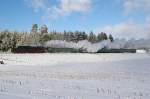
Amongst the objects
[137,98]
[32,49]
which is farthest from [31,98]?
[32,49]

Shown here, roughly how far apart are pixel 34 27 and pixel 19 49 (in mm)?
89733

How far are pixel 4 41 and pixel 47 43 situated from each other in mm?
54983

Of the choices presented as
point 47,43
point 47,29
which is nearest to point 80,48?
point 47,43

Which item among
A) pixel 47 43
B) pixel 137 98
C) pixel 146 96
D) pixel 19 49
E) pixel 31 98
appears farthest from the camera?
pixel 47 43

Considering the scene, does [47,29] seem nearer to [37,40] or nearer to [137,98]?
[37,40]

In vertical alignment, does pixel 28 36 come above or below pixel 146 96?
above

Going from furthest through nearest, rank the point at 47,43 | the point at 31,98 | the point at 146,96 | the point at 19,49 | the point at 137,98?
the point at 47,43 < the point at 19,49 < the point at 146,96 < the point at 137,98 < the point at 31,98

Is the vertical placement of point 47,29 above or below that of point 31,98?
above

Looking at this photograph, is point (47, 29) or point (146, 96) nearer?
point (146, 96)

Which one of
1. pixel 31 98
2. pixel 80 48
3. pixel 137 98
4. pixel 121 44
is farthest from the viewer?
pixel 121 44

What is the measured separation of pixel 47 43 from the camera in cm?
16600

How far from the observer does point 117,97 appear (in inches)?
464

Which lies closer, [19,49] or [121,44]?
[19,49]

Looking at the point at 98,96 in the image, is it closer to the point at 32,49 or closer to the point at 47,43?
the point at 32,49
